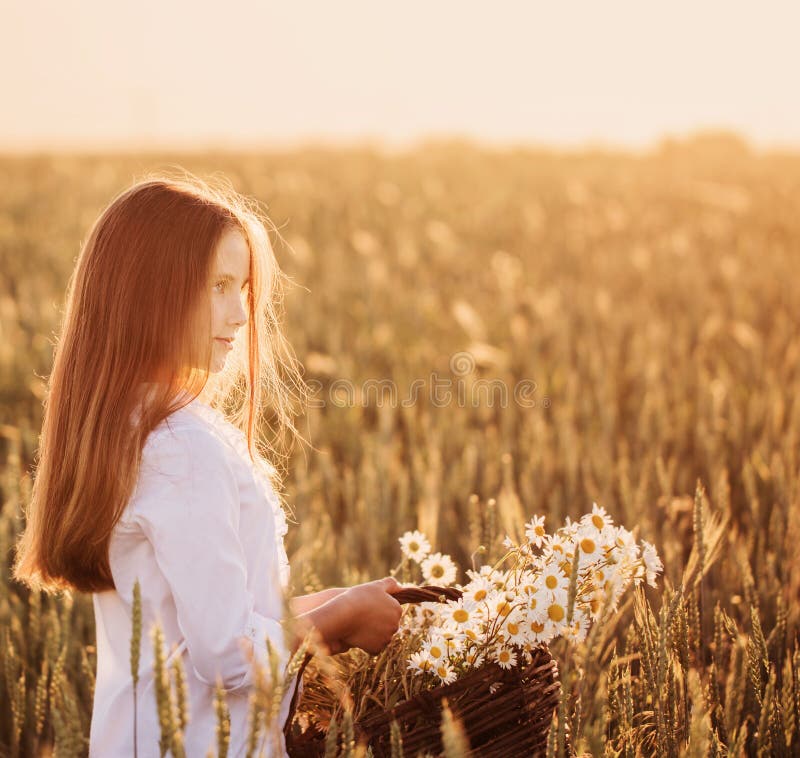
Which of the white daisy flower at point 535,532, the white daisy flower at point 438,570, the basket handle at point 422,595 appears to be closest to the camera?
the basket handle at point 422,595

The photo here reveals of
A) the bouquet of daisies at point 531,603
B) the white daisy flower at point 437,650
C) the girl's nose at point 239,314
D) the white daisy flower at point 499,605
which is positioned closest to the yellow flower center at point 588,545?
the bouquet of daisies at point 531,603

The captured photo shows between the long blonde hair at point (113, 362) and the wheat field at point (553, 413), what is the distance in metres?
0.24

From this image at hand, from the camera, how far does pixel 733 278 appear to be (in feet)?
18.7

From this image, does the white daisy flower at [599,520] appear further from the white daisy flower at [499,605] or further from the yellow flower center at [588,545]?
the white daisy flower at [499,605]

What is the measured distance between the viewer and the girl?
1268 millimetres

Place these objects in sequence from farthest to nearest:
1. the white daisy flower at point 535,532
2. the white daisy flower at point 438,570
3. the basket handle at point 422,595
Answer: the white daisy flower at point 438,570 → the white daisy flower at point 535,532 → the basket handle at point 422,595

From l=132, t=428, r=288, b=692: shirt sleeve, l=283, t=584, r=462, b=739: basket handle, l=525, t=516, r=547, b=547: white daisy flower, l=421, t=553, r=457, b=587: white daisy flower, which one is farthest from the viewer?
l=421, t=553, r=457, b=587: white daisy flower

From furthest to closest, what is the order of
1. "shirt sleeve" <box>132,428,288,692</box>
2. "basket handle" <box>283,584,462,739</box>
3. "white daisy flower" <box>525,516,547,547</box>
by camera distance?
"white daisy flower" <box>525,516,547,547</box>, "basket handle" <box>283,584,462,739</box>, "shirt sleeve" <box>132,428,288,692</box>

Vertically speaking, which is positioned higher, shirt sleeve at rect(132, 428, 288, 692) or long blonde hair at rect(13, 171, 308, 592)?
long blonde hair at rect(13, 171, 308, 592)

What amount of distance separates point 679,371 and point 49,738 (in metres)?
2.96

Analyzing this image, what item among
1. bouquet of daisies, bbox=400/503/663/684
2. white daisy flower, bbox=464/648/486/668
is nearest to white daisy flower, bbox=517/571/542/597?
bouquet of daisies, bbox=400/503/663/684

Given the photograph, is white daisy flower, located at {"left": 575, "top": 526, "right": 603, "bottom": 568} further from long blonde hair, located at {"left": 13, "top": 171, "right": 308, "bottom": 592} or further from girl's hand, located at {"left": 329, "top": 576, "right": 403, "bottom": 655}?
long blonde hair, located at {"left": 13, "top": 171, "right": 308, "bottom": 592}

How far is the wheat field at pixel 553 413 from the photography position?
5.35 ft

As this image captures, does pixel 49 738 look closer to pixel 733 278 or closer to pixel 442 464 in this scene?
pixel 442 464
